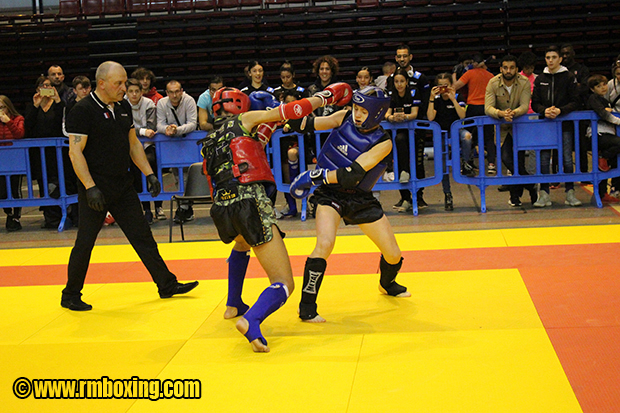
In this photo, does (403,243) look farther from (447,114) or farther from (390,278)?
(447,114)

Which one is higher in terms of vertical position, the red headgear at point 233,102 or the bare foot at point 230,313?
the red headgear at point 233,102

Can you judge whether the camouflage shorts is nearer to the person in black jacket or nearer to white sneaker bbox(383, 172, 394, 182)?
white sneaker bbox(383, 172, 394, 182)

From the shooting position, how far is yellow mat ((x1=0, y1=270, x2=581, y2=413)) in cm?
373

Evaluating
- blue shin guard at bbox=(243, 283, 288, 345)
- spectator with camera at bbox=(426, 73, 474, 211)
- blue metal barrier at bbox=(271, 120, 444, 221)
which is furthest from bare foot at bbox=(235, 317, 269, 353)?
spectator with camera at bbox=(426, 73, 474, 211)

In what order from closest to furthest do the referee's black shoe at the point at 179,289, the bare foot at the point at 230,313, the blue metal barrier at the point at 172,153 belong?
the bare foot at the point at 230,313 → the referee's black shoe at the point at 179,289 → the blue metal barrier at the point at 172,153

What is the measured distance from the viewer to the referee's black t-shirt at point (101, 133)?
552 cm

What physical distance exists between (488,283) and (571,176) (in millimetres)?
4203

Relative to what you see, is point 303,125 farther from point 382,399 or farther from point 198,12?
point 198,12

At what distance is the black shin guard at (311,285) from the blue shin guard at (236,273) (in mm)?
524

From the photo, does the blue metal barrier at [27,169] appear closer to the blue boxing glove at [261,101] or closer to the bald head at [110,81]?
Result: the bald head at [110,81]

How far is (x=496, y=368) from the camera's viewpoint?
4.00 meters

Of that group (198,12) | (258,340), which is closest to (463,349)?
(258,340)

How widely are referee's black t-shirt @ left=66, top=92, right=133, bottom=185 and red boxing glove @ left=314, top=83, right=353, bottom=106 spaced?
190cm

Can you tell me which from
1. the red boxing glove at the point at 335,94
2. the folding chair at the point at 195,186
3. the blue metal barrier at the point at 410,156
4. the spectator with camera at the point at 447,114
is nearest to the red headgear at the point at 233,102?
the red boxing glove at the point at 335,94
